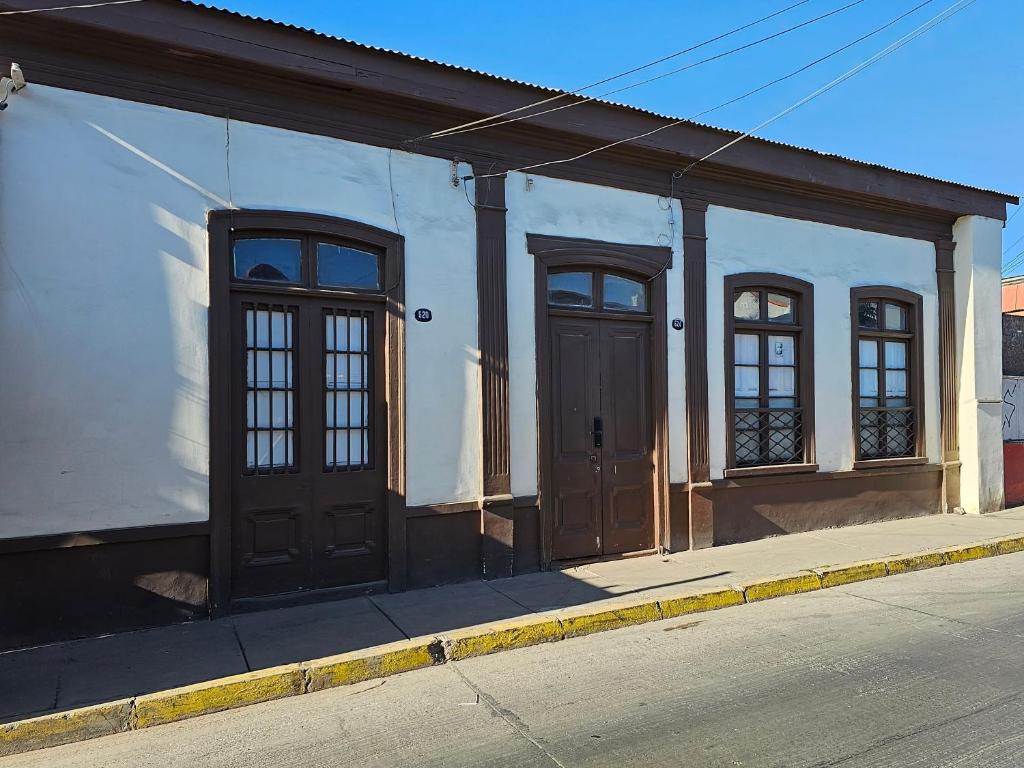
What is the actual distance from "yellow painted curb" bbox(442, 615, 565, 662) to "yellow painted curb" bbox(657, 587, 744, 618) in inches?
42.6

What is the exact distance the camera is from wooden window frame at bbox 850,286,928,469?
30.7ft

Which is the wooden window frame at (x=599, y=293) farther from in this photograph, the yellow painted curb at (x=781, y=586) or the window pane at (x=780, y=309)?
the yellow painted curb at (x=781, y=586)

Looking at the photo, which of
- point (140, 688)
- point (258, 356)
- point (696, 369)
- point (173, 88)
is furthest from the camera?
point (696, 369)

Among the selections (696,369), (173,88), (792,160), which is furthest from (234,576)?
(792,160)

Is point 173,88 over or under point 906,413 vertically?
over

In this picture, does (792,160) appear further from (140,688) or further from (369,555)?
(140,688)

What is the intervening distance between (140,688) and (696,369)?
601cm

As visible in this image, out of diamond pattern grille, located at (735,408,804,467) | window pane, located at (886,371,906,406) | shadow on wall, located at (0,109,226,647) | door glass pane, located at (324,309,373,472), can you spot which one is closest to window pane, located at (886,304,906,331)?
window pane, located at (886,371,906,406)

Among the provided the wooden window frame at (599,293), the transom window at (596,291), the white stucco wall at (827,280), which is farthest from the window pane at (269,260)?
the white stucco wall at (827,280)

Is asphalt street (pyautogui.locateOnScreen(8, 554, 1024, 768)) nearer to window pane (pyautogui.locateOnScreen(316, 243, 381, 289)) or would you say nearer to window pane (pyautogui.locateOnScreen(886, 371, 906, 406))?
window pane (pyautogui.locateOnScreen(316, 243, 381, 289))

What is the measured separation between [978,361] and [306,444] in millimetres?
9424

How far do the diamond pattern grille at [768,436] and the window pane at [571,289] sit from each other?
2472 millimetres

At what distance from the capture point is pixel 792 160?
8.71 m

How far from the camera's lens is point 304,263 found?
6203mm
